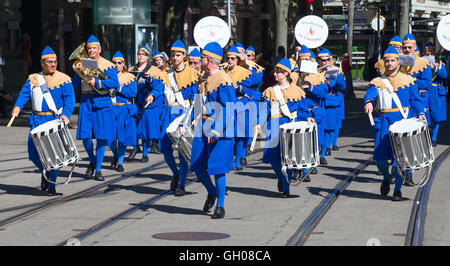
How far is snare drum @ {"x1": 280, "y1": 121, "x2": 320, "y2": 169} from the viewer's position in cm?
1206

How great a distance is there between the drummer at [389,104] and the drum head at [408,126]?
0.42 m

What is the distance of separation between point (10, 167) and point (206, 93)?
5939 millimetres

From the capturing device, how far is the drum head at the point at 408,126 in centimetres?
1145

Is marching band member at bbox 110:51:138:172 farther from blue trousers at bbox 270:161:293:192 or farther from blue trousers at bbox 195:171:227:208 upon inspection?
blue trousers at bbox 195:171:227:208

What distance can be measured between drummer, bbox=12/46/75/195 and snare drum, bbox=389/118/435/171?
4004mm

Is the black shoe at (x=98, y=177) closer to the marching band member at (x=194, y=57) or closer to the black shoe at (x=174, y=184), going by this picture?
the black shoe at (x=174, y=184)

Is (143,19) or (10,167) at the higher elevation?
(143,19)

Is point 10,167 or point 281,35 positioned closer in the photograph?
point 10,167
